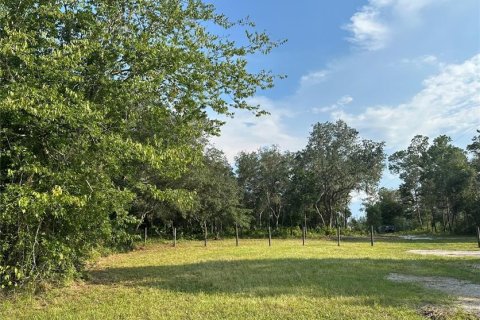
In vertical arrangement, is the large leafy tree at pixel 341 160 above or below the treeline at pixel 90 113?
above

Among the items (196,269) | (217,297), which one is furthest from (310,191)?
(217,297)

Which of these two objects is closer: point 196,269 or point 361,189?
point 196,269

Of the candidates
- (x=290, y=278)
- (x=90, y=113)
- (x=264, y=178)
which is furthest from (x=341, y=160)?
(x=90, y=113)

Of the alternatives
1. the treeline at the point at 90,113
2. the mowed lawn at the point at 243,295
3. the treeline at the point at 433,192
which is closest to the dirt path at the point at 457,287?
Result: the mowed lawn at the point at 243,295

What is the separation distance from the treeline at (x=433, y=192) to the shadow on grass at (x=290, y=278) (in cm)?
3008

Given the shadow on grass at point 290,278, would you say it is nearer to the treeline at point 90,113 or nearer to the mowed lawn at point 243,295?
the mowed lawn at point 243,295

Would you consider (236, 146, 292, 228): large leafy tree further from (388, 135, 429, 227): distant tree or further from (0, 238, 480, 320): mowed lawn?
(0, 238, 480, 320): mowed lawn

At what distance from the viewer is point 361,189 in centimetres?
4275

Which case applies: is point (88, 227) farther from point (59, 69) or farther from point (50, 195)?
point (59, 69)

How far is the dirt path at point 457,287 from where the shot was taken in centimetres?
673

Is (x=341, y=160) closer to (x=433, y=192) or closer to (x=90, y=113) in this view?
(x=433, y=192)

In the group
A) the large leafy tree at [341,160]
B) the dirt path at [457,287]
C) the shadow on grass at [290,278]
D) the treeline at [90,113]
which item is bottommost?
the dirt path at [457,287]

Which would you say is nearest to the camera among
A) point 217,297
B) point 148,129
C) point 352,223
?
point 217,297

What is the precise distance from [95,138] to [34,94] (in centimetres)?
138
